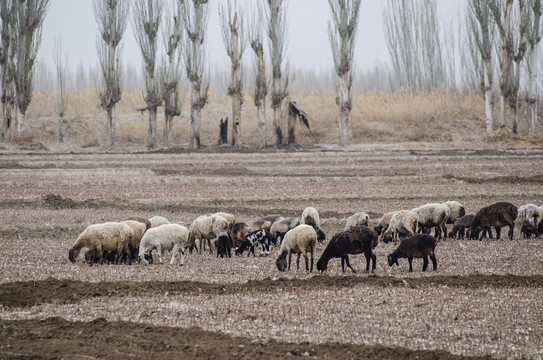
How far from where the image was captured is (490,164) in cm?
3145

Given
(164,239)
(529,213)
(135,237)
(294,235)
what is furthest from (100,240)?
(529,213)

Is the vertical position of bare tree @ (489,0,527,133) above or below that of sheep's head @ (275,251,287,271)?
above

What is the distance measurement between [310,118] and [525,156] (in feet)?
77.2

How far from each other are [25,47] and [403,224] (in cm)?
4259

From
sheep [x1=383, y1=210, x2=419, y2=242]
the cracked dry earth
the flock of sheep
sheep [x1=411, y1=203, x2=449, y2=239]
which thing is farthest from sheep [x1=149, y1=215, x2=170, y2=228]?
sheep [x1=411, y1=203, x2=449, y2=239]

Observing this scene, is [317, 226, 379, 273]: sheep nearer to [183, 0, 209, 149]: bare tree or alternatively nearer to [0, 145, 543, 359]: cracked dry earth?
[0, 145, 543, 359]: cracked dry earth

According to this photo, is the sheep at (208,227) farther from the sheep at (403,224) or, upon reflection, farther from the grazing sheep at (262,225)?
the sheep at (403,224)

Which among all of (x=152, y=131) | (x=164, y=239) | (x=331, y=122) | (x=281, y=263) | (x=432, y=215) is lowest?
(x=281, y=263)

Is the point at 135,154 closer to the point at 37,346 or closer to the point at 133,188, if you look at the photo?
the point at 133,188

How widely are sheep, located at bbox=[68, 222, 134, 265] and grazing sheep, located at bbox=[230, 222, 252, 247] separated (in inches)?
133

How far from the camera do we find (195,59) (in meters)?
49.4

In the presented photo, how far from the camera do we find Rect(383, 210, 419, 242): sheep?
15180 mm

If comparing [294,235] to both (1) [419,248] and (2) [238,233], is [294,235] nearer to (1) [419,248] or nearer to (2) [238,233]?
(1) [419,248]

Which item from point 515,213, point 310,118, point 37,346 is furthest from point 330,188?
point 310,118
